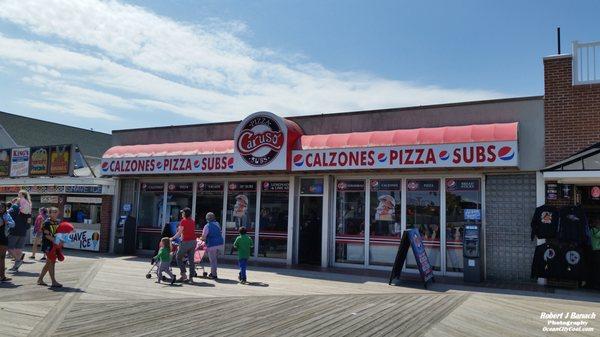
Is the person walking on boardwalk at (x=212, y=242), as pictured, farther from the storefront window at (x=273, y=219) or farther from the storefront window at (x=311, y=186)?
the storefront window at (x=311, y=186)

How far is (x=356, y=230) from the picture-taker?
14758 millimetres

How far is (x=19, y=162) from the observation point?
21.2 metres

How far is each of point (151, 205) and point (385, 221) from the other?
9.01m

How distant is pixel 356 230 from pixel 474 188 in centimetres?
355

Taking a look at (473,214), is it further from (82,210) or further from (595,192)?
(82,210)

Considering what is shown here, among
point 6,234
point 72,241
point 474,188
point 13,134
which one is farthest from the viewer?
point 13,134

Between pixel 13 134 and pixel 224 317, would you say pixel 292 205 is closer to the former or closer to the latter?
pixel 224 317

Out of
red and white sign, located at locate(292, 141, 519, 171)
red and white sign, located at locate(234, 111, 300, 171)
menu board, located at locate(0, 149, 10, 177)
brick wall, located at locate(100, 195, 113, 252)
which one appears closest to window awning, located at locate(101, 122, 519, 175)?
red and white sign, located at locate(292, 141, 519, 171)

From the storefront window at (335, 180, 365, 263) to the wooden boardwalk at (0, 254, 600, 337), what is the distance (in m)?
2.23

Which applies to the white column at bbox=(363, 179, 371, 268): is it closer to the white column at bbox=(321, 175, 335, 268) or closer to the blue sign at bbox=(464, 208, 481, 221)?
the white column at bbox=(321, 175, 335, 268)

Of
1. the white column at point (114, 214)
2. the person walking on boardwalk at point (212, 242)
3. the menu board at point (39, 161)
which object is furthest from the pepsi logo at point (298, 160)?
the menu board at point (39, 161)

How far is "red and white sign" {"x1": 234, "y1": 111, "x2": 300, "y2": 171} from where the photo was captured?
14.7 m

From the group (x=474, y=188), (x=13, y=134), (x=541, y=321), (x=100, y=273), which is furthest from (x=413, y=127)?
(x=13, y=134)

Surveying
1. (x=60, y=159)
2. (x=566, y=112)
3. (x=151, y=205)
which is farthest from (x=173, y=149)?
(x=566, y=112)
